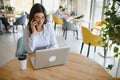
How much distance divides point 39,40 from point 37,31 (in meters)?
0.13

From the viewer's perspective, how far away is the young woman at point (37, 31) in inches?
79.4

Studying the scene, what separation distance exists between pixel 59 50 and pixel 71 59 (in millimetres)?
377

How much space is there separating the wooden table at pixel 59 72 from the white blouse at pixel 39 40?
0.37 metres

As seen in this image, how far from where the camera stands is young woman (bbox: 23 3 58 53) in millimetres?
2018

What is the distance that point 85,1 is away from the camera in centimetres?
750

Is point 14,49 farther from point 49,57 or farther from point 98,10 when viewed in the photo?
point 98,10

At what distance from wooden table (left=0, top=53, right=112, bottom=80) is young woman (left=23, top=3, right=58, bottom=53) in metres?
0.39

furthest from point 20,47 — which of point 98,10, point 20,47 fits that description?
point 98,10

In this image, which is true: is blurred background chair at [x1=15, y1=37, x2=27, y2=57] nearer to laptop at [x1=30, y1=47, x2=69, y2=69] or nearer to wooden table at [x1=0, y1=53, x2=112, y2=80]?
wooden table at [x1=0, y1=53, x2=112, y2=80]

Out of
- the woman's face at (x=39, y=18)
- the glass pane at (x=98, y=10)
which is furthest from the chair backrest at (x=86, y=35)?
the glass pane at (x=98, y=10)

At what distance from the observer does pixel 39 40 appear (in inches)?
83.4

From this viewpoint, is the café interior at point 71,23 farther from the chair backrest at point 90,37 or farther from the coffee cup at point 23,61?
the coffee cup at point 23,61

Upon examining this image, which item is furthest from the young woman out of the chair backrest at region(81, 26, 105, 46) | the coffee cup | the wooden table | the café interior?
the chair backrest at region(81, 26, 105, 46)

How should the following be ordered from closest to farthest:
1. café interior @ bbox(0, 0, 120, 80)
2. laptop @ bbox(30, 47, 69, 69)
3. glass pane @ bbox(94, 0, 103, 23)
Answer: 1. laptop @ bbox(30, 47, 69, 69)
2. café interior @ bbox(0, 0, 120, 80)
3. glass pane @ bbox(94, 0, 103, 23)
